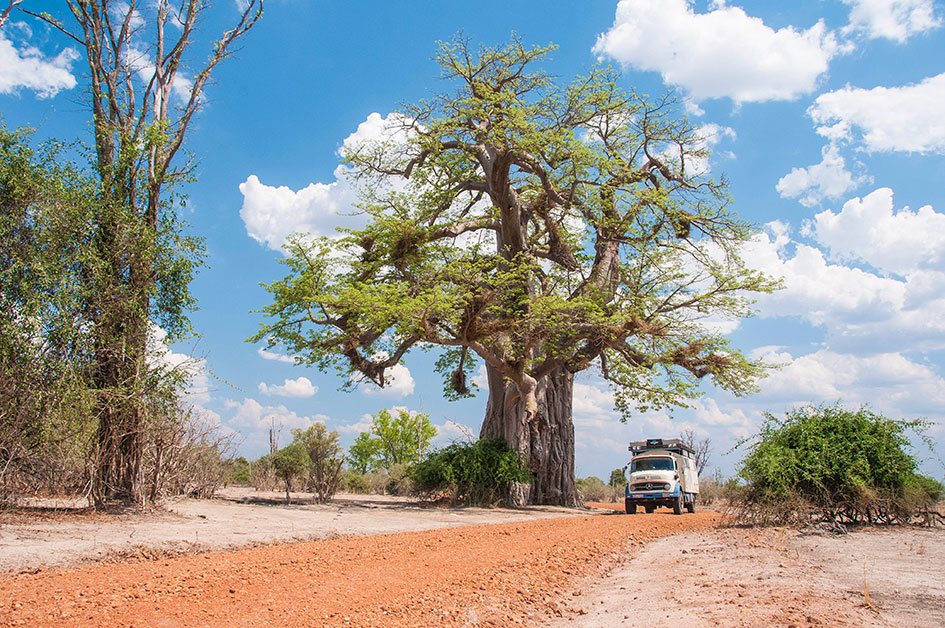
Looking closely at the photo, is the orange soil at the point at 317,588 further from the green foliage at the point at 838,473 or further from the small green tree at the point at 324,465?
the small green tree at the point at 324,465

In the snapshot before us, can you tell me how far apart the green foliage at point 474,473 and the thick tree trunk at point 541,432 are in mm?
697

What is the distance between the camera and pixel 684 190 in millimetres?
22047

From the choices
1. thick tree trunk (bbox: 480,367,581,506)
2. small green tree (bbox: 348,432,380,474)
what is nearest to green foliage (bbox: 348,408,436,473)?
small green tree (bbox: 348,432,380,474)

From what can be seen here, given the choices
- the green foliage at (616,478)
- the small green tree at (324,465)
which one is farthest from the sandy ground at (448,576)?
the green foliage at (616,478)

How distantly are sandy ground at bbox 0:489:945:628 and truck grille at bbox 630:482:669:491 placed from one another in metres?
9.35

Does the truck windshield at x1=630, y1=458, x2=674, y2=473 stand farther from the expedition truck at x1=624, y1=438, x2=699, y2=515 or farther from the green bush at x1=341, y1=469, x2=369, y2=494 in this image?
the green bush at x1=341, y1=469, x2=369, y2=494

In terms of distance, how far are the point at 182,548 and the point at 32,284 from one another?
5.48 metres

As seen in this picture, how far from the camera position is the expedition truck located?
1992 centimetres

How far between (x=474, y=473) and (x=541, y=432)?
3.33m

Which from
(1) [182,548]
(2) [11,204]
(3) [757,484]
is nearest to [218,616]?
(1) [182,548]

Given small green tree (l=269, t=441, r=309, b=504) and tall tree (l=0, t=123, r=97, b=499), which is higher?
tall tree (l=0, t=123, r=97, b=499)

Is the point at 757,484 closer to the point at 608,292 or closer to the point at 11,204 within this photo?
the point at 608,292

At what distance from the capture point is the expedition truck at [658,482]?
19.9 m

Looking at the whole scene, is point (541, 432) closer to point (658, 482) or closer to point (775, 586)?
point (658, 482)
